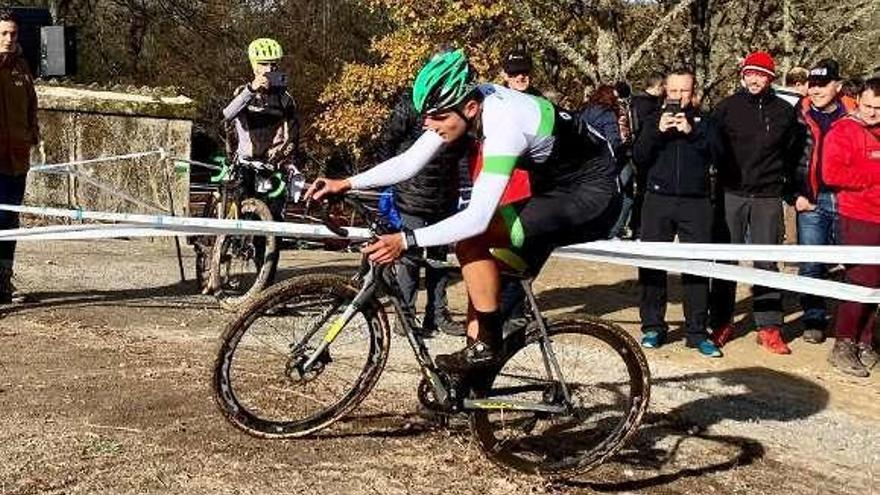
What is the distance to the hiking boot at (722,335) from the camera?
798 centimetres

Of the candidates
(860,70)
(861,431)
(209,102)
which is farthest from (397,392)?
(209,102)

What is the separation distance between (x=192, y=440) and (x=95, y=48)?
33.9 metres

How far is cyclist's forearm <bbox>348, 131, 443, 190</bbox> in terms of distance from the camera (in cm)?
471

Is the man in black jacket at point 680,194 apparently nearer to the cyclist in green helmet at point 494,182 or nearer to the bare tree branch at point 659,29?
the cyclist in green helmet at point 494,182

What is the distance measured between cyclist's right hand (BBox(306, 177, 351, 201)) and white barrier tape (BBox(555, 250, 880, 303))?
163 cm

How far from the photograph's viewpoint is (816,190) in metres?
7.96

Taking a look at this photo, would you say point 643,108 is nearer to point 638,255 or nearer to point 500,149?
point 638,255

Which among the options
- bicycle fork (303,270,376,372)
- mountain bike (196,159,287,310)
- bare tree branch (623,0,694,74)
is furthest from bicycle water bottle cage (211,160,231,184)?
bare tree branch (623,0,694,74)

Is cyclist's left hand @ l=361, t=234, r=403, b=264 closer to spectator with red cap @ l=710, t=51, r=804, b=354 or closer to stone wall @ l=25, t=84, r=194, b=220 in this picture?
spectator with red cap @ l=710, t=51, r=804, b=354

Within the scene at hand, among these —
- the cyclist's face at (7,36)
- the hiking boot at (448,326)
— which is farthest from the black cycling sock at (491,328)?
the cyclist's face at (7,36)

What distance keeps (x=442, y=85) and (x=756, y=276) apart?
2102mm

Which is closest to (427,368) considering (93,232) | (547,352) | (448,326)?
(547,352)

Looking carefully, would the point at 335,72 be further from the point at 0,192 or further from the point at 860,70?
the point at 0,192

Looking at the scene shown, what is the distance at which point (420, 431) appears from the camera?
5.18 metres
